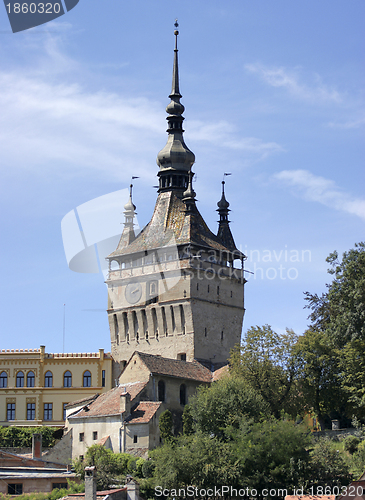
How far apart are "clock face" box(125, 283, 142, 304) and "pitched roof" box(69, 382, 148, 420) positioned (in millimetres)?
15206

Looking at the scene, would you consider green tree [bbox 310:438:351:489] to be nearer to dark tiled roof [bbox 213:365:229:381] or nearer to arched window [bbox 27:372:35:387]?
dark tiled roof [bbox 213:365:229:381]

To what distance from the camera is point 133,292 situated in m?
90.2

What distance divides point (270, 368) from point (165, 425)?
8.51 meters

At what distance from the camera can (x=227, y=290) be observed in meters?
89.7

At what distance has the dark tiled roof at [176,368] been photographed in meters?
75.4

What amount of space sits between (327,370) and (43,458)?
21447 millimetres

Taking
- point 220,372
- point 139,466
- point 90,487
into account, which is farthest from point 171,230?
point 90,487

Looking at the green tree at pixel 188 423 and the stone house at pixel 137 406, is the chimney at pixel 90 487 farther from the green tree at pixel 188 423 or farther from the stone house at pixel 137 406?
the green tree at pixel 188 423

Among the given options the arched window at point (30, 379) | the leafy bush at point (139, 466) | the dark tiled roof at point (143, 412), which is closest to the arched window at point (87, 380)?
the arched window at point (30, 379)

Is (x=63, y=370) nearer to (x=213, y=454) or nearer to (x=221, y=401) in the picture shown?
(x=221, y=401)

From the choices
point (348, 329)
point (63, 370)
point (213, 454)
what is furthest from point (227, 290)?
point (213, 454)

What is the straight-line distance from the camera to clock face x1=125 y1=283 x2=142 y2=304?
89812 millimetres

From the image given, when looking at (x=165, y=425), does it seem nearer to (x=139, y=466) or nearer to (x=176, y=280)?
(x=139, y=466)

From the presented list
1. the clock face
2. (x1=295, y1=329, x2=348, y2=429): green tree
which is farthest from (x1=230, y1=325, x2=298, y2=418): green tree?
the clock face
